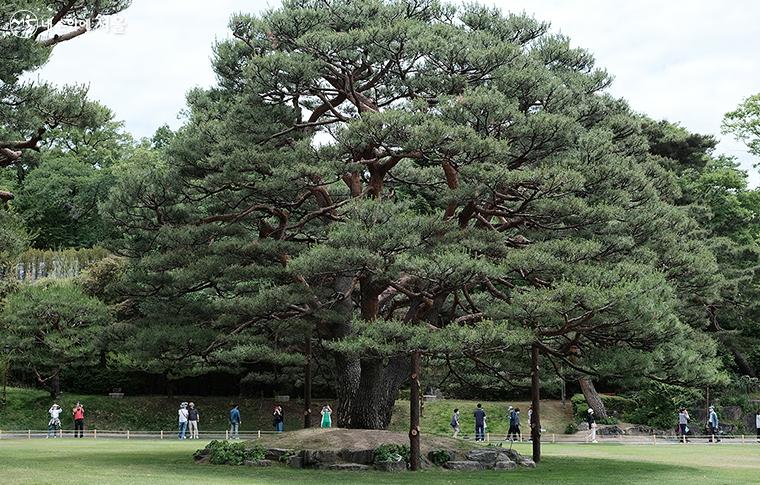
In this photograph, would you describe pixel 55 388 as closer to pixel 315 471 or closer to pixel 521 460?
pixel 315 471

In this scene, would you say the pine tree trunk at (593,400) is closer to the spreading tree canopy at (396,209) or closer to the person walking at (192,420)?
the spreading tree canopy at (396,209)

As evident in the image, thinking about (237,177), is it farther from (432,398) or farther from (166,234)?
(432,398)

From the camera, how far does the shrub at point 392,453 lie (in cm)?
1895

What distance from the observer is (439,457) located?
64.2ft

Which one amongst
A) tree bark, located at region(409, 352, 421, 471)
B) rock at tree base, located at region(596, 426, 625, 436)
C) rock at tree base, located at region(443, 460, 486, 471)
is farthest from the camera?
rock at tree base, located at region(596, 426, 625, 436)

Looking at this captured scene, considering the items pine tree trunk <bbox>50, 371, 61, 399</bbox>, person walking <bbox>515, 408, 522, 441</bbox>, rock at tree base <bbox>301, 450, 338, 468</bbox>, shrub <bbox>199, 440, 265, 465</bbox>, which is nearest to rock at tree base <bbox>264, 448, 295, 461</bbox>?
shrub <bbox>199, 440, 265, 465</bbox>

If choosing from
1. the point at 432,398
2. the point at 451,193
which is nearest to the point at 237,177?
the point at 451,193

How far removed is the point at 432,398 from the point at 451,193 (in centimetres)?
2216

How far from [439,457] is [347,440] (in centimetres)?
205

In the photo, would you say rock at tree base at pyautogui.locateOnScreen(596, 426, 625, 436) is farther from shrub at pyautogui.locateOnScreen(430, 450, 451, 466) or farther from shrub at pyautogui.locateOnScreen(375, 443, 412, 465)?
shrub at pyautogui.locateOnScreen(375, 443, 412, 465)

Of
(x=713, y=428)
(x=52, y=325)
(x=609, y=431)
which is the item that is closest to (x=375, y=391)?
(x=52, y=325)

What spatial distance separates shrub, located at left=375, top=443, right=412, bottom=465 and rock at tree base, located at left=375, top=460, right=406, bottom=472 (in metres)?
0.11

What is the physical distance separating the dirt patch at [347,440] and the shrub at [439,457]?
0.20m

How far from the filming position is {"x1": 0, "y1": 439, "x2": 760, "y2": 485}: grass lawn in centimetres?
1566
